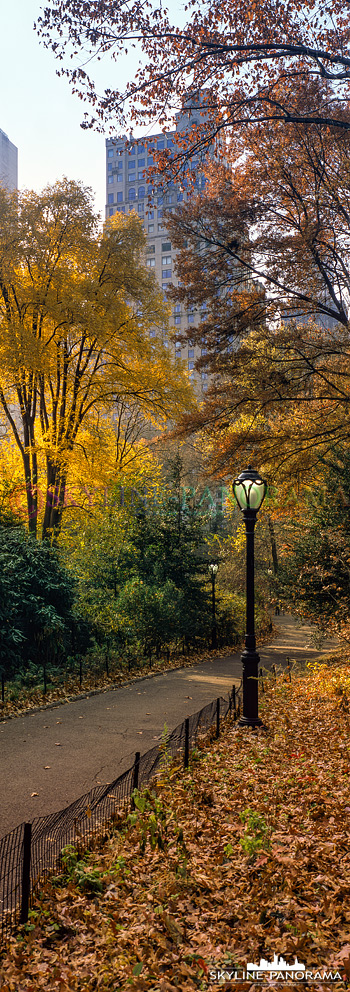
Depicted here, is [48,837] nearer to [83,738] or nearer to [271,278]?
[83,738]

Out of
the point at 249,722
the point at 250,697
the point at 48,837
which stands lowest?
the point at 48,837

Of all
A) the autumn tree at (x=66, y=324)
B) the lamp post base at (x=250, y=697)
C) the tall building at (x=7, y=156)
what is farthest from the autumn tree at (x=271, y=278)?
the tall building at (x=7, y=156)

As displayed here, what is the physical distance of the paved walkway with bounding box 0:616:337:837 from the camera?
675cm

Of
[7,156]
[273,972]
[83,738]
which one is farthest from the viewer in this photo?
[7,156]

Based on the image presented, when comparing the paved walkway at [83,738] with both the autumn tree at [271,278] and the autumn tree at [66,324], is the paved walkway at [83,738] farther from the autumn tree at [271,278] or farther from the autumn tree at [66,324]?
the autumn tree at [66,324]

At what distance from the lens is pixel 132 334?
20516mm

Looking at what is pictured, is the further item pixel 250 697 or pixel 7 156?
pixel 7 156

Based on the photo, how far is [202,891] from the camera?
4410 millimetres

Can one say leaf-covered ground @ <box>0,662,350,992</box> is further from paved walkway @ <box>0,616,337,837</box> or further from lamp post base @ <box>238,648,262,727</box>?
lamp post base @ <box>238,648,262,727</box>

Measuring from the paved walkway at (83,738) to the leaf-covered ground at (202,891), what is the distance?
44.3 inches

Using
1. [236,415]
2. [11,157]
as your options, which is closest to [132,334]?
[236,415]

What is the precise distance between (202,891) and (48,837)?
1.84 meters

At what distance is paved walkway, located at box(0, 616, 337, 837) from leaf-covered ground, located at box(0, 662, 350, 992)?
1.13m

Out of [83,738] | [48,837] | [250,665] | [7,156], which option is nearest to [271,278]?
[250,665]
